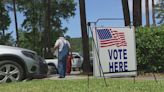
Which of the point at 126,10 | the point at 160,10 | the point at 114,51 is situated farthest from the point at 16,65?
the point at 160,10

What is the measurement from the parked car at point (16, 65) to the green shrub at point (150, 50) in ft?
18.3

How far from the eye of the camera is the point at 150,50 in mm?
18391

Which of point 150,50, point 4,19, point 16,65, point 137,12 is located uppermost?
point 137,12

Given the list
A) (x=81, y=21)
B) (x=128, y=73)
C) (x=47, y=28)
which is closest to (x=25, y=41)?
(x=47, y=28)

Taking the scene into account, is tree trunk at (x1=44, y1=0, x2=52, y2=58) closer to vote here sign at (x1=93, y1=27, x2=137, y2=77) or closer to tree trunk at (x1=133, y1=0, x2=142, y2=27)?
tree trunk at (x1=133, y1=0, x2=142, y2=27)

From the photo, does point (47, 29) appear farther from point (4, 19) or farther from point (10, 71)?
point (10, 71)

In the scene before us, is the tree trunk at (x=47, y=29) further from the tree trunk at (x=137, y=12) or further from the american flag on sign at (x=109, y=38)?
the american flag on sign at (x=109, y=38)

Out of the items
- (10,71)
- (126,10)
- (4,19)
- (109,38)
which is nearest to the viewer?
(109,38)

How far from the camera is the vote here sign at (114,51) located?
36.6 ft

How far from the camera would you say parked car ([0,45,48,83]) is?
13250 millimetres

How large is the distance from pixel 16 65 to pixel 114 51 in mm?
3223

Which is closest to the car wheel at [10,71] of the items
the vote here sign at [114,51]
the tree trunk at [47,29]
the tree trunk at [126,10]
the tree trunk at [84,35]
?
the vote here sign at [114,51]

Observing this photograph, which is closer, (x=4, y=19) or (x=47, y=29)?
(x=47, y=29)

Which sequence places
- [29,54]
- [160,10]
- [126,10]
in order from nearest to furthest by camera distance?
[29,54] → [126,10] → [160,10]
